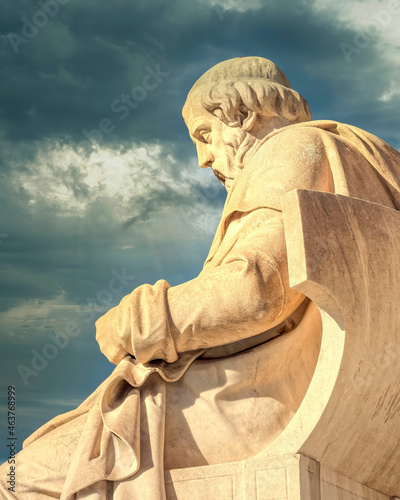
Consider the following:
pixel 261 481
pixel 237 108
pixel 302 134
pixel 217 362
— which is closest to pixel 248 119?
pixel 237 108

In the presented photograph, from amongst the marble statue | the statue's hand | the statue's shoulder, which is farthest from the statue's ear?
the statue's hand

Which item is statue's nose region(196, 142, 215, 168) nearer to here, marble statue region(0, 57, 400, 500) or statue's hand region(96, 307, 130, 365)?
marble statue region(0, 57, 400, 500)

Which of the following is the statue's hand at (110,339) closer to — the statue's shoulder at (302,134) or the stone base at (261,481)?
the stone base at (261,481)

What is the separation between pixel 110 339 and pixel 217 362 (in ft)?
1.73

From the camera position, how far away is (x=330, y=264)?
11.3 feet

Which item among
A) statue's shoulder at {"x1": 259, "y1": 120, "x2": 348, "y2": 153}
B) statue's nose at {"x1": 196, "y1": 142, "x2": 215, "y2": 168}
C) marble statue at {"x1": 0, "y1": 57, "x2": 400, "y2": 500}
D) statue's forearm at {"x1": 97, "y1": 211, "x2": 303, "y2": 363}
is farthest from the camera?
statue's nose at {"x1": 196, "y1": 142, "x2": 215, "y2": 168}

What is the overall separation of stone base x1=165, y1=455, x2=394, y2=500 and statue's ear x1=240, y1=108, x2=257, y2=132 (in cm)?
202

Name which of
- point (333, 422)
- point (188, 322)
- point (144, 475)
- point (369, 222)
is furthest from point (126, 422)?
point (369, 222)

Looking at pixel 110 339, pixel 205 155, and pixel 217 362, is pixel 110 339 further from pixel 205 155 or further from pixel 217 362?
pixel 205 155

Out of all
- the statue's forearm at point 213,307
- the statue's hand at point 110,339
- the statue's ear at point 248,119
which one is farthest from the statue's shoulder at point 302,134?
the statue's hand at point 110,339

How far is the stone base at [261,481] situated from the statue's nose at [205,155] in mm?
2061

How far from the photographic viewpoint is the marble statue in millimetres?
3561

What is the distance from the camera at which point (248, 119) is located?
15.4ft

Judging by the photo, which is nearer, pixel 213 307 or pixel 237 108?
pixel 213 307
